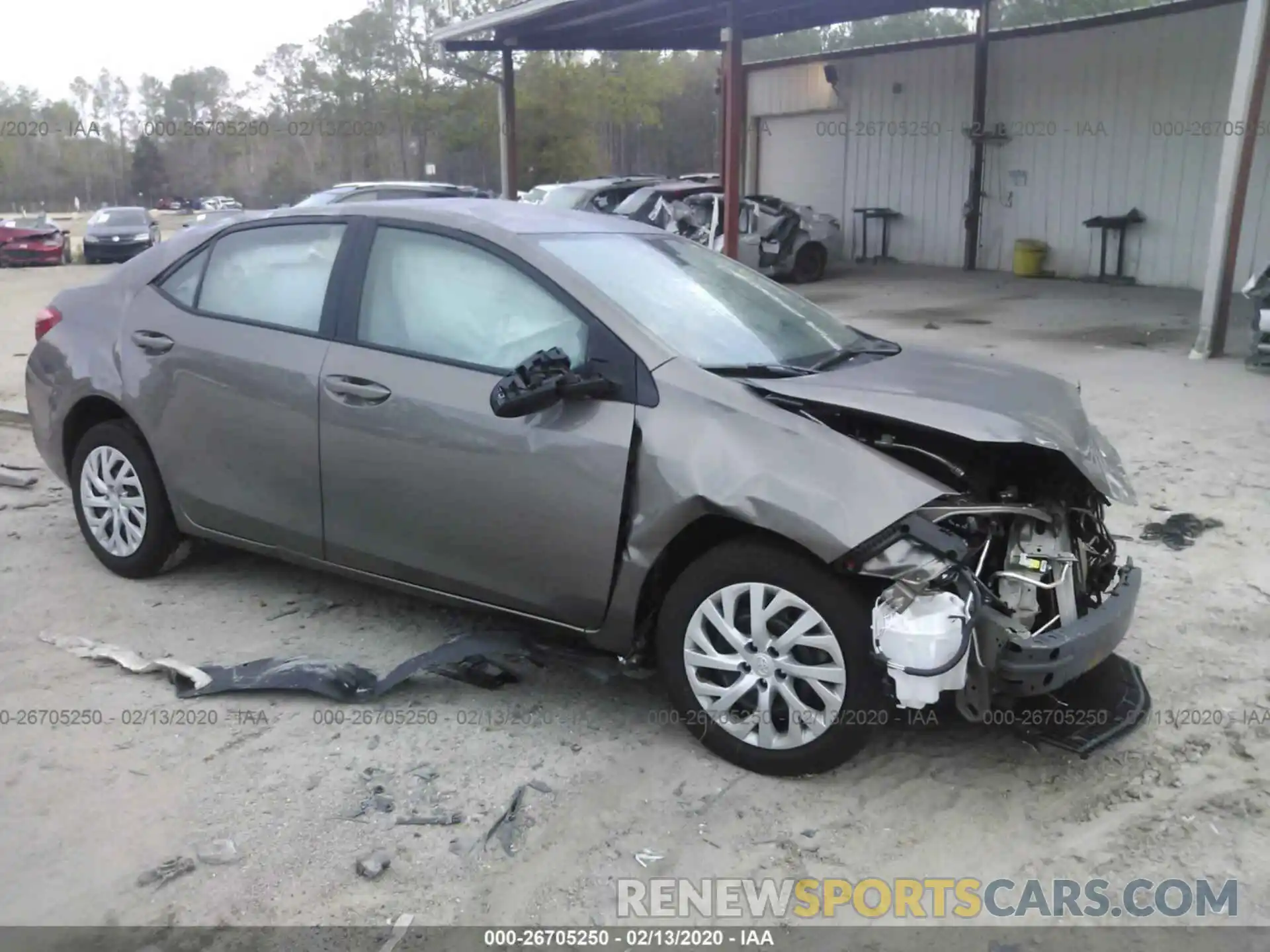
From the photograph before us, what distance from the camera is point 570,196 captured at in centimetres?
1669

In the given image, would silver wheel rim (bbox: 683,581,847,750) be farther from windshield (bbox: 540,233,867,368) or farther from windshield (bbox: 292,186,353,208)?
windshield (bbox: 292,186,353,208)

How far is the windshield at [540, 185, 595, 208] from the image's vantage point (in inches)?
651

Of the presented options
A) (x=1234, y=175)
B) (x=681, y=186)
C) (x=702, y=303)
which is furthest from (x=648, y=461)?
(x=681, y=186)

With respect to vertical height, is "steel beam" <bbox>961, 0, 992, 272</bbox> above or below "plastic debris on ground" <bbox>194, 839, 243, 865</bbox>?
above

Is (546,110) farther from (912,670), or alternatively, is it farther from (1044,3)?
(912,670)

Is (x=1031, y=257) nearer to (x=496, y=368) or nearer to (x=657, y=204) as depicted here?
(x=657, y=204)

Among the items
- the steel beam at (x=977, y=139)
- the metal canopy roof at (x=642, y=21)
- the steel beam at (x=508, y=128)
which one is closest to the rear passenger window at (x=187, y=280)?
the metal canopy roof at (x=642, y=21)

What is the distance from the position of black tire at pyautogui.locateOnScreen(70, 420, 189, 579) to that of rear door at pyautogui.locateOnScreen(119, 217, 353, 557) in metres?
0.14

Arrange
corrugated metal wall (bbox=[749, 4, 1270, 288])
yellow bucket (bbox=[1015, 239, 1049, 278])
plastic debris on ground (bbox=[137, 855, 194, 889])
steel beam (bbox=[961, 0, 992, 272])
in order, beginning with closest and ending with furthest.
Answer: plastic debris on ground (bbox=[137, 855, 194, 889]) < corrugated metal wall (bbox=[749, 4, 1270, 288]) < yellow bucket (bbox=[1015, 239, 1049, 278]) < steel beam (bbox=[961, 0, 992, 272])

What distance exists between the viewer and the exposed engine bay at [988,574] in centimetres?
295

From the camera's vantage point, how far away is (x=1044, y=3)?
40.1 m

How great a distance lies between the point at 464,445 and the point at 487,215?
0.94 m

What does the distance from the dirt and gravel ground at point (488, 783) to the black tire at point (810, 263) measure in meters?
13.4

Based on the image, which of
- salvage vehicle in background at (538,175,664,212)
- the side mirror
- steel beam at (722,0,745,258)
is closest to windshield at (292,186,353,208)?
salvage vehicle in background at (538,175,664,212)
